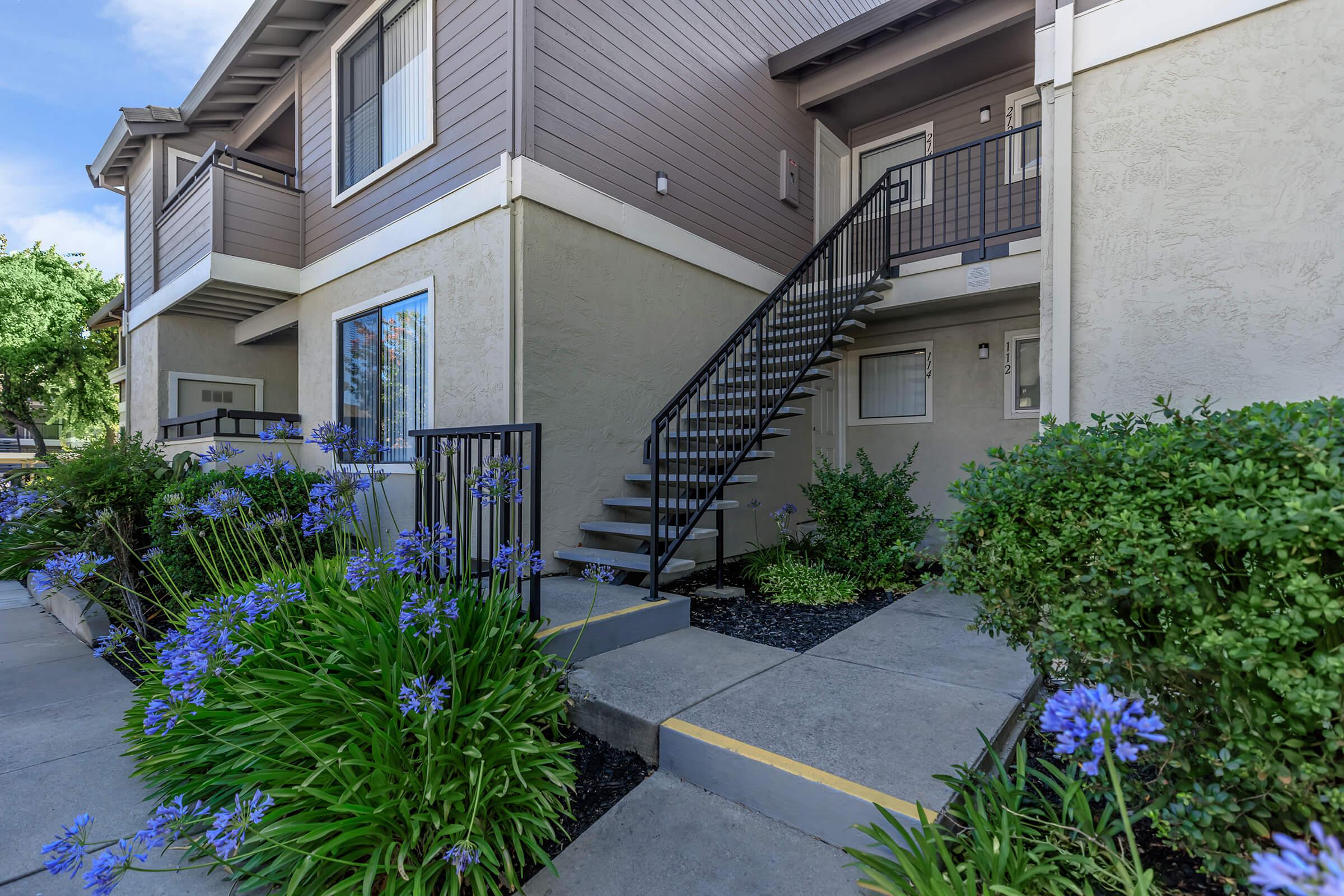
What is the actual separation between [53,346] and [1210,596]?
18474 mm

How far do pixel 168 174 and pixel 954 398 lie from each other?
33.9 feet

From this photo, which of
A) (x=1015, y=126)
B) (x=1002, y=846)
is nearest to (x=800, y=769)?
(x=1002, y=846)

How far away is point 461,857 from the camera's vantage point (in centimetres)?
168

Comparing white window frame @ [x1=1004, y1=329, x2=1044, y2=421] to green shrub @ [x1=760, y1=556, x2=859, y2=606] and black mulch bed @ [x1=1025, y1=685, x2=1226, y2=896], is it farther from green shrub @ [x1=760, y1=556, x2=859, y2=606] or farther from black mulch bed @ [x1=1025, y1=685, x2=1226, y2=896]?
black mulch bed @ [x1=1025, y1=685, x2=1226, y2=896]

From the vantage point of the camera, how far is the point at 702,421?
5672 mm

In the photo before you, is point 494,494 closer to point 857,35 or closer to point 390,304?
point 390,304

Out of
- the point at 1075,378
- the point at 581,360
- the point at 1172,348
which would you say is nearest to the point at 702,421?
the point at 581,360

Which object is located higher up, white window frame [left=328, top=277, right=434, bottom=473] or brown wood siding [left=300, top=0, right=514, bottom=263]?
brown wood siding [left=300, top=0, right=514, bottom=263]

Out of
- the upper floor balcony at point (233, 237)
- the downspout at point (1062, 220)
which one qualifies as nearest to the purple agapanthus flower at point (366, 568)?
the downspout at point (1062, 220)

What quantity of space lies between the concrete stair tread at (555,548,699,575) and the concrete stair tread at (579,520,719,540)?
0.15m

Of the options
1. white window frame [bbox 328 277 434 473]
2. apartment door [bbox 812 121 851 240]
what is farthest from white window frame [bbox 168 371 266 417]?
apartment door [bbox 812 121 851 240]

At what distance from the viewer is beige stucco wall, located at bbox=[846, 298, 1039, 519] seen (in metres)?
6.62

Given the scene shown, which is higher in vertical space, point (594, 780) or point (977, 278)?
point (977, 278)

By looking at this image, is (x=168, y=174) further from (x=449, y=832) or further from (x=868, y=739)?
(x=868, y=739)
